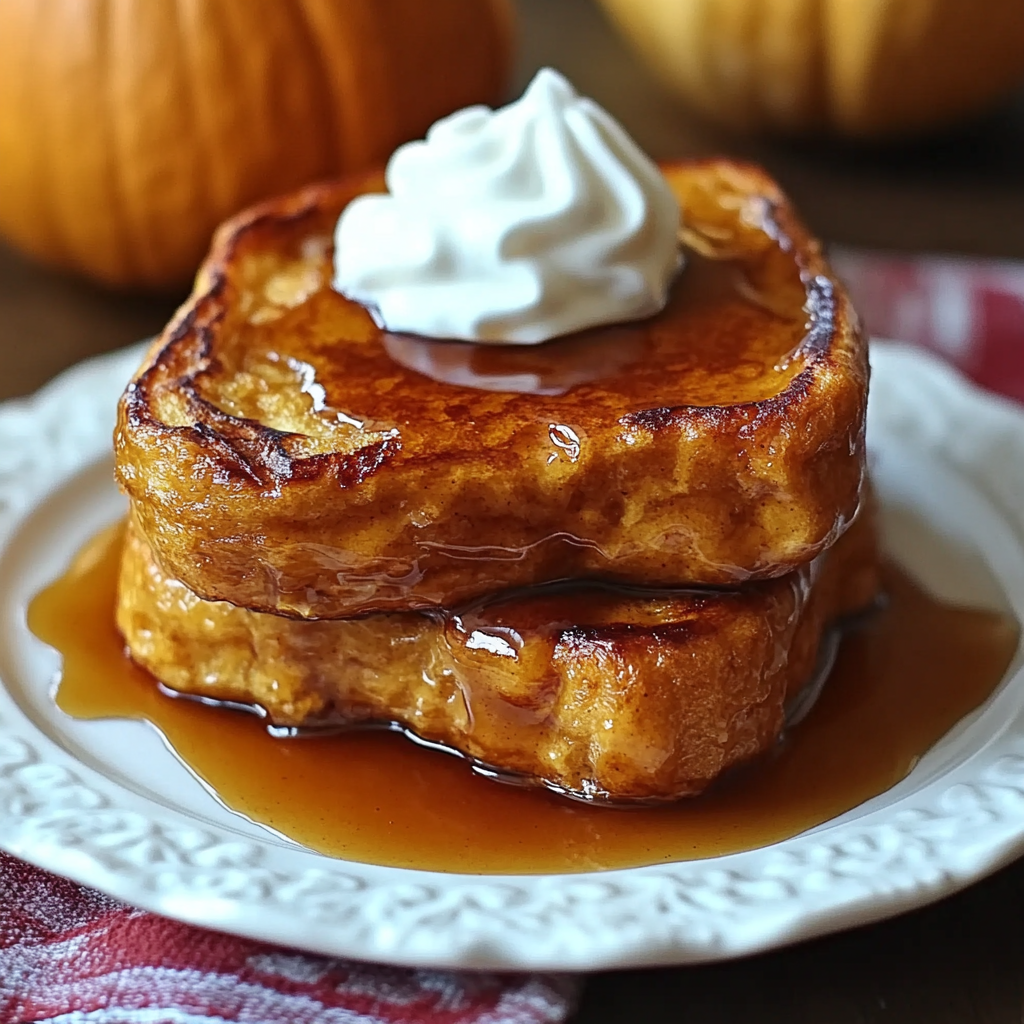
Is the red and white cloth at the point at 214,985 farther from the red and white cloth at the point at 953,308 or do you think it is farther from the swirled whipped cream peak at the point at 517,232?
the red and white cloth at the point at 953,308

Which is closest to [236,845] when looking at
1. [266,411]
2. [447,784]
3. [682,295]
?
[447,784]

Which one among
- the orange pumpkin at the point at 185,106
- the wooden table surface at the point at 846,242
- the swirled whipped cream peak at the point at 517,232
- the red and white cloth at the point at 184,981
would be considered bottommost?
the wooden table surface at the point at 846,242

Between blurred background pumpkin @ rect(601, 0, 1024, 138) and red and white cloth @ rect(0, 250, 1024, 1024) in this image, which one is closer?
red and white cloth @ rect(0, 250, 1024, 1024)

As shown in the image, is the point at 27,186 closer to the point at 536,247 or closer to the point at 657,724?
the point at 536,247

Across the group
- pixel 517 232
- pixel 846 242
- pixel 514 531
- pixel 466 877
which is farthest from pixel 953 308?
pixel 466 877

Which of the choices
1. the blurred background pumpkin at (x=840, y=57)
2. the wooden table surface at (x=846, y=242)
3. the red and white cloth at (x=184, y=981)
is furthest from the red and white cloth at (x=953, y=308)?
the red and white cloth at (x=184, y=981)

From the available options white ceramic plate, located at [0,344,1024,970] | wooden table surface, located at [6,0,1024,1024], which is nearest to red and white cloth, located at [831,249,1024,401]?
wooden table surface, located at [6,0,1024,1024]

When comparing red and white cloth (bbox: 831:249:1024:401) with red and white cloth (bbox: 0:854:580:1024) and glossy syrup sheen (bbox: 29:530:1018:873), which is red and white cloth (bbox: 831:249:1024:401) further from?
red and white cloth (bbox: 0:854:580:1024)

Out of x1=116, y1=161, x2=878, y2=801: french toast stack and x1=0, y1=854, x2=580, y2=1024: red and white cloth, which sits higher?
x1=116, y1=161, x2=878, y2=801: french toast stack
